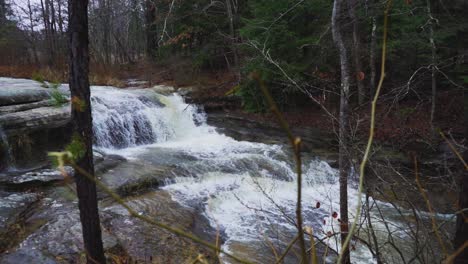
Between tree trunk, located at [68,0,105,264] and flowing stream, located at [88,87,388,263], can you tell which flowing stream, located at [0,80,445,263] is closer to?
flowing stream, located at [88,87,388,263]

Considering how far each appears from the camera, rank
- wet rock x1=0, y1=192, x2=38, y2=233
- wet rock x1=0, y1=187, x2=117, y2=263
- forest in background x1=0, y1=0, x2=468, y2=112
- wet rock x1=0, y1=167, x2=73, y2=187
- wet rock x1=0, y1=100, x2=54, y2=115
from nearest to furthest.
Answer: wet rock x1=0, y1=187, x2=117, y2=263 < wet rock x1=0, y1=192, x2=38, y2=233 < wet rock x1=0, y1=167, x2=73, y2=187 < wet rock x1=0, y1=100, x2=54, y2=115 < forest in background x1=0, y1=0, x2=468, y2=112

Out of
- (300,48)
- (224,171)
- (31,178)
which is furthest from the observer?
(224,171)

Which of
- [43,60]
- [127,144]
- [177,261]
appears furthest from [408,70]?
[43,60]

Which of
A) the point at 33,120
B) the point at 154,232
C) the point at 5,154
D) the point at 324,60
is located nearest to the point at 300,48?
the point at 324,60

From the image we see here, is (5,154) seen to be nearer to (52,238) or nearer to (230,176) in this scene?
(52,238)

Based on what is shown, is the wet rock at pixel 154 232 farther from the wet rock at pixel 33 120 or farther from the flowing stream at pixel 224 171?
the wet rock at pixel 33 120

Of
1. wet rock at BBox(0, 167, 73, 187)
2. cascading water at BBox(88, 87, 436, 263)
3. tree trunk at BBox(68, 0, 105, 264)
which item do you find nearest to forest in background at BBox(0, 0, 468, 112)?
cascading water at BBox(88, 87, 436, 263)

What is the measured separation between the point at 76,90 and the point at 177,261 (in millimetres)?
2462

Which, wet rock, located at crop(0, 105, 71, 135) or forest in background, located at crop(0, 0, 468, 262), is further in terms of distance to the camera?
forest in background, located at crop(0, 0, 468, 262)

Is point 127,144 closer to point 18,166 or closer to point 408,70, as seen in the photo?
point 18,166

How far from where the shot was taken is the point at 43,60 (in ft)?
57.2

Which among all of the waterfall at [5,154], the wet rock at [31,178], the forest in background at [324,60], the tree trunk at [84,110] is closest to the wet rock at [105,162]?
the wet rock at [31,178]

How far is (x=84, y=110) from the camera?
292cm

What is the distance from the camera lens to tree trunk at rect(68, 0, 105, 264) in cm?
291
